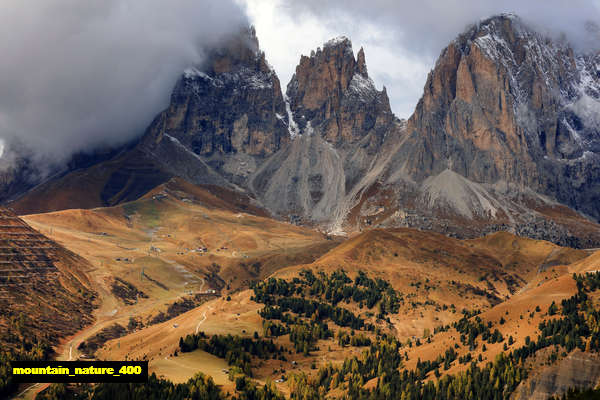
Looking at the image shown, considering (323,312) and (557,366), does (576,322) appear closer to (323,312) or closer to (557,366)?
(557,366)

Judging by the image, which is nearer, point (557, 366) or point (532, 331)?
point (557, 366)

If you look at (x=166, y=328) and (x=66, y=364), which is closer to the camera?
(x=66, y=364)

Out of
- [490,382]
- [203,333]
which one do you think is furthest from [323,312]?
[490,382]

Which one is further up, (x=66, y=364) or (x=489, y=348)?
(x=66, y=364)

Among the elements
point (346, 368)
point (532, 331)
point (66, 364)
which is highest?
point (66, 364)

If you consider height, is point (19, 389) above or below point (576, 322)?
below

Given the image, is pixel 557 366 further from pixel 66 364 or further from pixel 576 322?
pixel 66 364

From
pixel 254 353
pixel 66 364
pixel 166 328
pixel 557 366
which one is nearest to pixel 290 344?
pixel 254 353

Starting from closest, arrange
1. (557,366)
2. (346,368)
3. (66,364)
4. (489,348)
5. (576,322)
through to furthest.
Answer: (66,364)
(557,366)
(576,322)
(489,348)
(346,368)

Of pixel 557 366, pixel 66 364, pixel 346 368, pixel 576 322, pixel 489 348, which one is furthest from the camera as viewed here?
pixel 346 368
